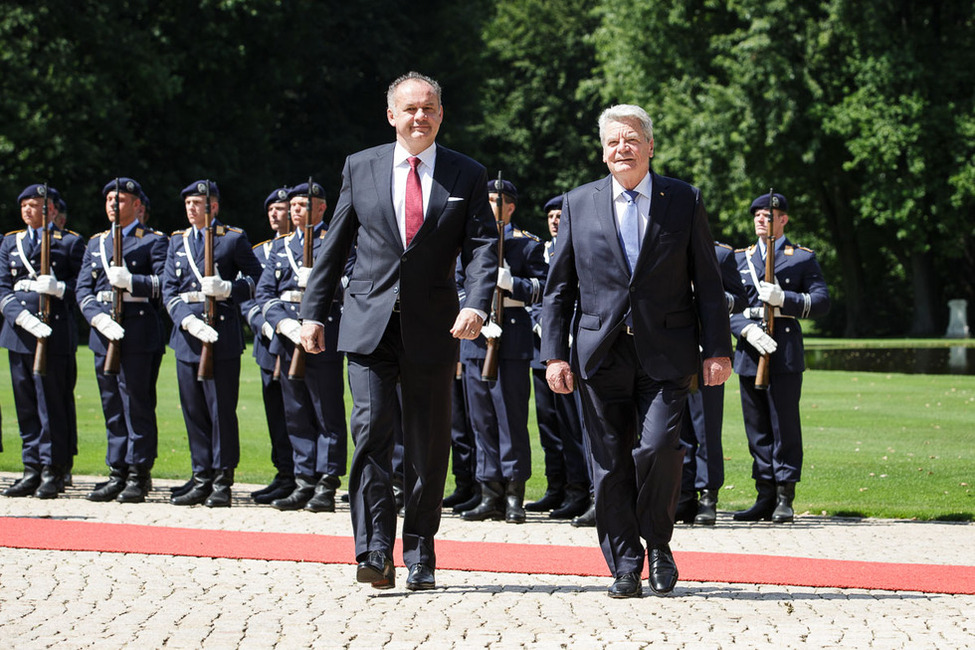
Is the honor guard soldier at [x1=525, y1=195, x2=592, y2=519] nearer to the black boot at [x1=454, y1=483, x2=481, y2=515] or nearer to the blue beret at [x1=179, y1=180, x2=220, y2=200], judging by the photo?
the black boot at [x1=454, y1=483, x2=481, y2=515]

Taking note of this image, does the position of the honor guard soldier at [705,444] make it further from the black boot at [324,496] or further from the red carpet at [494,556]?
the black boot at [324,496]

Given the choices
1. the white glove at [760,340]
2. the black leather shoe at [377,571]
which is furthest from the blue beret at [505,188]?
the black leather shoe at [377,571]

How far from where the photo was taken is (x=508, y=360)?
1027 centimetres

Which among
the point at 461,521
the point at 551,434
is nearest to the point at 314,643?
the point at 461,521

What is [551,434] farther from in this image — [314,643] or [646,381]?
[314,643]

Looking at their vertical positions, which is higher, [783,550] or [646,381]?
[646,381]

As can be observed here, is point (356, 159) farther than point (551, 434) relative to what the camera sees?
No

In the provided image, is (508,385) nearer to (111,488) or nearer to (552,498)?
(552,498)

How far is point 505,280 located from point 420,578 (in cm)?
355

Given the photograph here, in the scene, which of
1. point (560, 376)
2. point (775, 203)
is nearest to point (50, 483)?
point (560, 376)

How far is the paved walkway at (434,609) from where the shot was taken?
18.8 ft

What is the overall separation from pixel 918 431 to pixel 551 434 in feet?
22.2

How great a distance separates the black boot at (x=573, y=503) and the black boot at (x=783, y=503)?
1335 mm

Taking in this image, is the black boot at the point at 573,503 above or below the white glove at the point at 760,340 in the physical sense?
below
